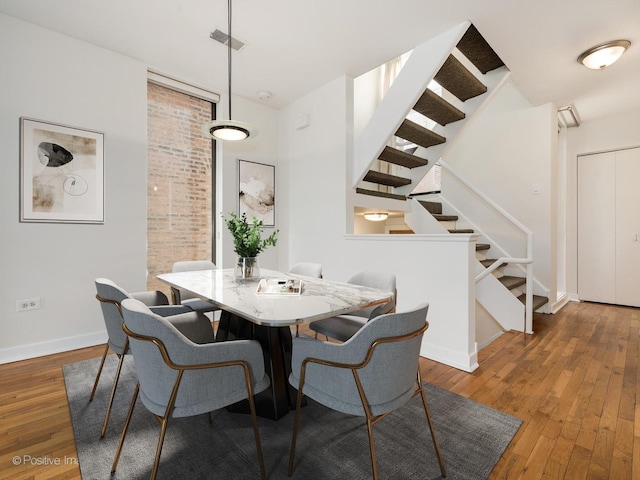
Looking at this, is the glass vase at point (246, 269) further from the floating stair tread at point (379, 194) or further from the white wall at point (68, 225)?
the floating stair tread at point (379, 194)

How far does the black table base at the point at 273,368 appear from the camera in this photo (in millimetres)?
1713

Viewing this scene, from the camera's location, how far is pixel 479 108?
3.35 meters

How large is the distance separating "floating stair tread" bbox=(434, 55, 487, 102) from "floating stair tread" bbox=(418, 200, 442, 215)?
4.62ft

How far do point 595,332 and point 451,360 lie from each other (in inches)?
85.7

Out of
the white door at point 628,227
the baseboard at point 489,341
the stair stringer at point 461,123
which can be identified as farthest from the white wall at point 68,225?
the white door at point 628,227

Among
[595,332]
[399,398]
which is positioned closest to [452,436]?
[399,398]

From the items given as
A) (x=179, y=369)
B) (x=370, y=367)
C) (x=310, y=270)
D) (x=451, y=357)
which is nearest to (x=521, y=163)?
(x=451, y=357)

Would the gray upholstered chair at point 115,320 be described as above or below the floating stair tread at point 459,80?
below

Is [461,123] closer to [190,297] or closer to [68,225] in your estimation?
[190,297]

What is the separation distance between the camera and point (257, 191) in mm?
4133

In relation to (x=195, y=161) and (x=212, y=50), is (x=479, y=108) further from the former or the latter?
(x=195, y=161)

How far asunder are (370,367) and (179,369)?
2.32 ft

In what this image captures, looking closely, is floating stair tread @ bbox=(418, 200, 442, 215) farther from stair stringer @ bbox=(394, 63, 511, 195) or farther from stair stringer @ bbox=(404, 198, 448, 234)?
stair stringer @ bbox=(394, 63, 511, 195)

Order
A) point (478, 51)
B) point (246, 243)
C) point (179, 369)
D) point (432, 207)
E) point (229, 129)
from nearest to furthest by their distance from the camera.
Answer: point (179, 369), point (246, 243), point (229, 129), point (478, 51), point (432, 207)
